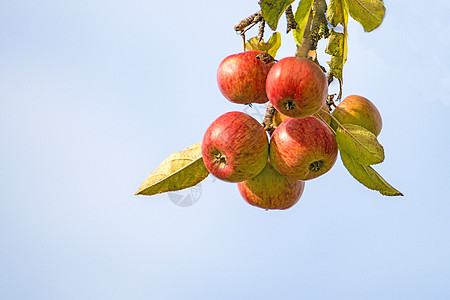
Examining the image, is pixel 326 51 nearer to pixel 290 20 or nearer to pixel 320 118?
pixel 290 20

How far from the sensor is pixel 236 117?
2.98 meters

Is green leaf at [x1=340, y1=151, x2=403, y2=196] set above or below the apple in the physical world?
below

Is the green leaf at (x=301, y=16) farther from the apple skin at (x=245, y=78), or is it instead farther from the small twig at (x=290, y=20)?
the apple skin at (x=245, y=78)

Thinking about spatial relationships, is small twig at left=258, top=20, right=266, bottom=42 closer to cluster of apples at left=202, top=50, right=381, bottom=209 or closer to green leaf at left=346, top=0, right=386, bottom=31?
cluster of apples at left=202, top=50, right=381, bottom=209

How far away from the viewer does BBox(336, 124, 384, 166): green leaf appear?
9.00 feet

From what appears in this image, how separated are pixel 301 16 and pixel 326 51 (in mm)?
274

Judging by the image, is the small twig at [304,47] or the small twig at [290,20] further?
the small twig at [290,20]

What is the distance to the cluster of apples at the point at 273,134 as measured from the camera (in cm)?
272

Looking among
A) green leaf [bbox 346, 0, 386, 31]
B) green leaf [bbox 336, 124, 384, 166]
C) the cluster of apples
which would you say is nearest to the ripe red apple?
the cluster of apples

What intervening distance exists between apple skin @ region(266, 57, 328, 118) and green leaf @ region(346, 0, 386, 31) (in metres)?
0.58

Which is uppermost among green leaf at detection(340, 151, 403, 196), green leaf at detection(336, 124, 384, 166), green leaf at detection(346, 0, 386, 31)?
green leaf at detection(346, 0, 386, 31)

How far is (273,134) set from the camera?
300cm

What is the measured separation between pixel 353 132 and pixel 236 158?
0.66 meters

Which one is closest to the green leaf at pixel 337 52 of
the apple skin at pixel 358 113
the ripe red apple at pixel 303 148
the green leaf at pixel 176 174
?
the apple skin at pixel 358 113
